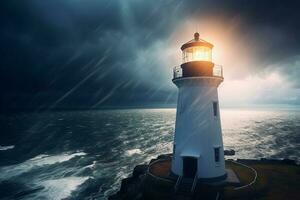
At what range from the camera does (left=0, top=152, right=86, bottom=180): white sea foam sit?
118 ft

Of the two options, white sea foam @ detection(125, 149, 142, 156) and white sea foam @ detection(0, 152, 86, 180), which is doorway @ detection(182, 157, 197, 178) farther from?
white sea foam @ detection(125, 149, 142, 156)

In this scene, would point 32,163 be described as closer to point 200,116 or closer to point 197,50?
point 200,116

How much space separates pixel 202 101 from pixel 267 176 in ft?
28.5

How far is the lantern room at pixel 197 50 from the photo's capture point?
55.5 ft

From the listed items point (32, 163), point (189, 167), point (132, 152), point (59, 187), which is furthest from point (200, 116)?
point (32, 163)

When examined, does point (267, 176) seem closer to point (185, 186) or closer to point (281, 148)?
point (185, 186)

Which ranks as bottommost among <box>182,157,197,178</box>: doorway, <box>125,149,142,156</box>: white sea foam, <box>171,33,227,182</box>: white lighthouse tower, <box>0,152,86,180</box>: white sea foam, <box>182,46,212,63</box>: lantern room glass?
<box>0,152,86,180</box>: white sea foam

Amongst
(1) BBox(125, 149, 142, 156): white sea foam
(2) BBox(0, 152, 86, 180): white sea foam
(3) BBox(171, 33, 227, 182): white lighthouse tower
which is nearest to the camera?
(3) BBox(171, 33, 227, 182): white lighthouse tower

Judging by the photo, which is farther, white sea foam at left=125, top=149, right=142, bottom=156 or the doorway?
white sea foam at left=125, top=149, right=142, bottom=156

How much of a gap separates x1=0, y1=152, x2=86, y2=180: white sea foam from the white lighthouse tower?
2950cm

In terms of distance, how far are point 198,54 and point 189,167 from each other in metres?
8.23

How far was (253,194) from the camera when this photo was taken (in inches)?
623

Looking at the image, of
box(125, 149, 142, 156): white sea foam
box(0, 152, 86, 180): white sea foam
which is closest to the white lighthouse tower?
box(0, 152, 86, 180): white sea foam

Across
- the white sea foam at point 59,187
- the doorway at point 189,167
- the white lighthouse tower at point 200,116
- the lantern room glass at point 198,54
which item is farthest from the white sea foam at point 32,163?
the lantern room glass at point 198,54
